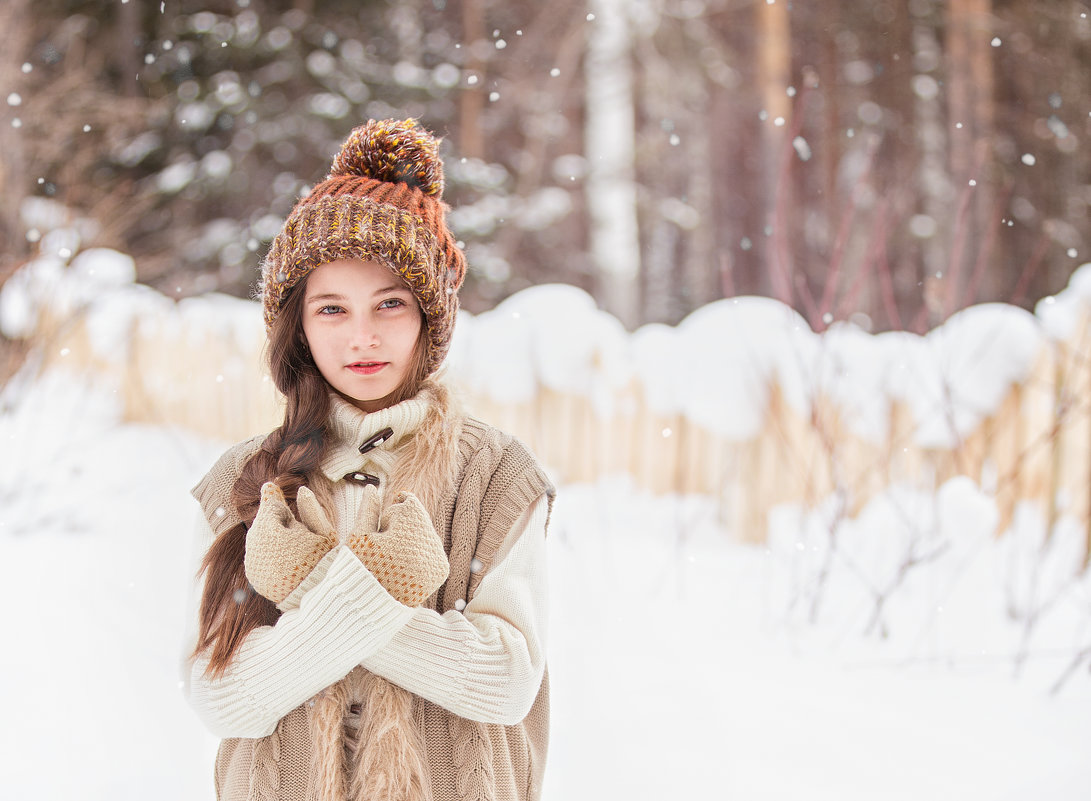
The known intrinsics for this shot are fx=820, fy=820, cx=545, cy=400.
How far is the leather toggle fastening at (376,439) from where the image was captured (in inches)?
48.4

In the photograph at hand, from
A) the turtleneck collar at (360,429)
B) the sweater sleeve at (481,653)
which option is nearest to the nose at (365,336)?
the turtleneck collar at (360,429)

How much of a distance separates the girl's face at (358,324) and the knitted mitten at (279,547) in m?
0.22

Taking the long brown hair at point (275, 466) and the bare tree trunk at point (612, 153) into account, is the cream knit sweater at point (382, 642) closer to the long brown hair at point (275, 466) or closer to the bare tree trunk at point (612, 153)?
the long brown hair at point (275, 466)

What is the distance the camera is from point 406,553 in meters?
1.08

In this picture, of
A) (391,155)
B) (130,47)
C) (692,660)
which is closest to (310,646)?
(391,155)

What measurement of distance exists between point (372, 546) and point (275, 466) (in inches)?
10.0

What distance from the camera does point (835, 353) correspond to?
319 cm

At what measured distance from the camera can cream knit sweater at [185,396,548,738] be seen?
41.7 inches

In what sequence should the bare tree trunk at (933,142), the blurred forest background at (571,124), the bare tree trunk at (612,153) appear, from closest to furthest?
the blurred forest background at (571,124)
the bare tree trunk at (612,153)
the bare tree trunk at (933,142)

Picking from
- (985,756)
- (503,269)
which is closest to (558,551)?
(985,756)

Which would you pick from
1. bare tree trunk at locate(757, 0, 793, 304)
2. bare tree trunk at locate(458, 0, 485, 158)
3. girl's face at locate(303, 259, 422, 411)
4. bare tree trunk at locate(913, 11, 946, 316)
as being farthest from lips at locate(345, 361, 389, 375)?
bare tree trunk at locate(913, 11, 946, 316)

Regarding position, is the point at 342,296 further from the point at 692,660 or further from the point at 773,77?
the point at 773,77

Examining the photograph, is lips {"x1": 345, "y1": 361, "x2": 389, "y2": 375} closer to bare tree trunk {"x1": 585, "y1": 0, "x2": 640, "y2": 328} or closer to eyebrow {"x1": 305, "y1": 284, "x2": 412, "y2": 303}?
eyebrow {"x1": 305, "y1": 284, "x2": 412, "y2": 303}

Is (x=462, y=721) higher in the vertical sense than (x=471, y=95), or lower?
lower
